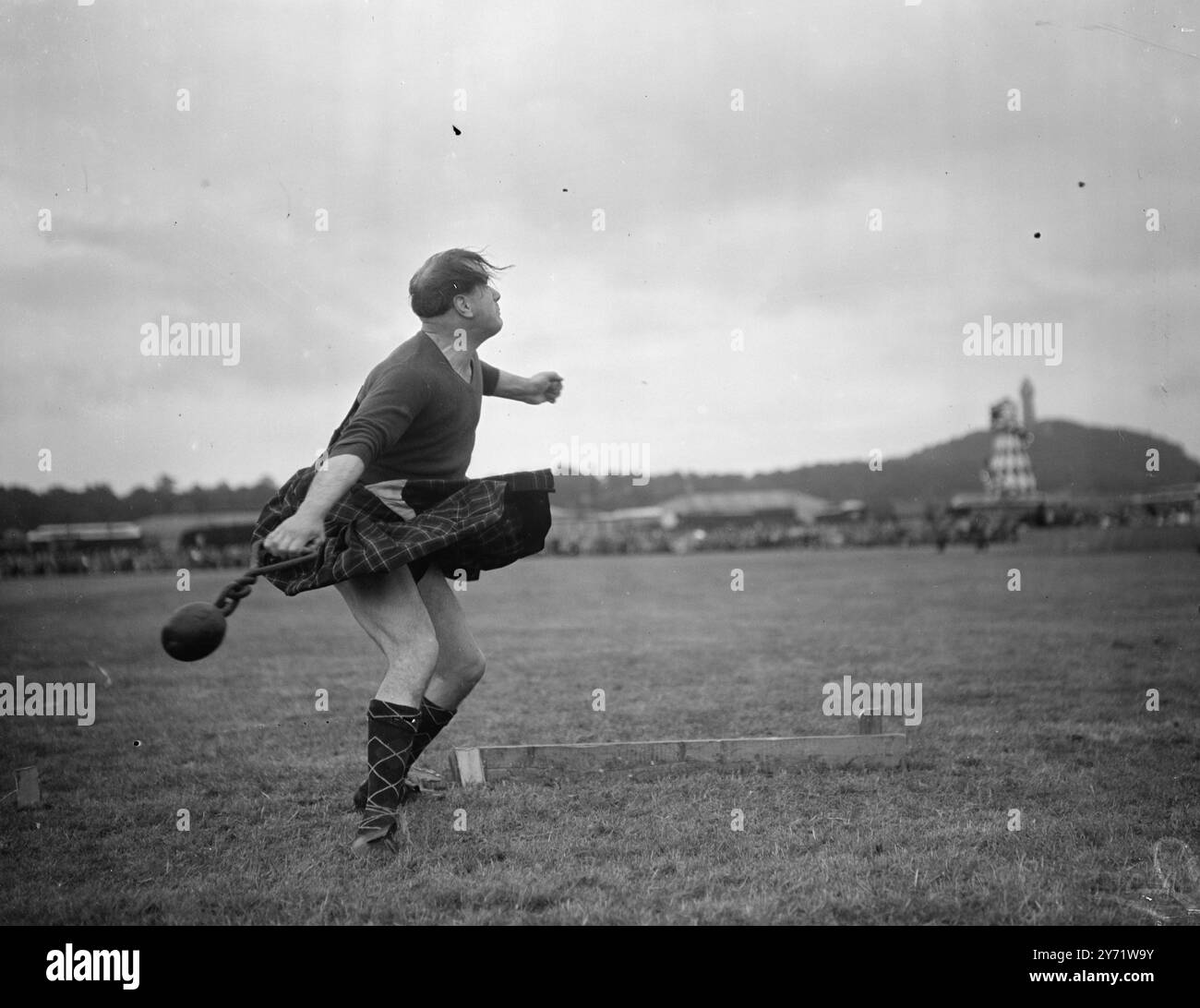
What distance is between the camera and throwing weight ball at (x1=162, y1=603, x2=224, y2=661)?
10.0ft

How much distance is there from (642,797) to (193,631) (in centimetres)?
211

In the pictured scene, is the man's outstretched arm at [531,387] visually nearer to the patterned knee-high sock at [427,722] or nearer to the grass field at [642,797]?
the patterned knee-high sock at [427,722]

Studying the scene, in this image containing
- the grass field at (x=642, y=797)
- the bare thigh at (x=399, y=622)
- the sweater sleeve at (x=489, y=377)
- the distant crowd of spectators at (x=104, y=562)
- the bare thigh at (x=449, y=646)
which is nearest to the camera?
the grass field at (x=642, y=797)

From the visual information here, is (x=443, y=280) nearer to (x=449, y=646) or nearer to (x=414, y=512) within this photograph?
(x=414, y=512)

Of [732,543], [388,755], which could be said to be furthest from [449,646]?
[732,543]

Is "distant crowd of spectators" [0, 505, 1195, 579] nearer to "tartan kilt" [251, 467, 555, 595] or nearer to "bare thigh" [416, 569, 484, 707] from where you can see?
"bare thigh" [416, 569, 484, 707]

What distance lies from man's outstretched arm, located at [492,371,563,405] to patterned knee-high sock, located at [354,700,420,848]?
160cm

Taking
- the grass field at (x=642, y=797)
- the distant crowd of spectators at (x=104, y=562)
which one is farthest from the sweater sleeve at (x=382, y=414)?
the distant crowd of spectators at (x=104, y=562)

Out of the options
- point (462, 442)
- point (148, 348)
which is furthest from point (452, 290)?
point (148, 348)

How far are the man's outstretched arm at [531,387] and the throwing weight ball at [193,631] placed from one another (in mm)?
1819

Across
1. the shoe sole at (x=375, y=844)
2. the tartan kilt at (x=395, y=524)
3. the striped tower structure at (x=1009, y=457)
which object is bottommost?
the shoe sole at (x=375, y=844)

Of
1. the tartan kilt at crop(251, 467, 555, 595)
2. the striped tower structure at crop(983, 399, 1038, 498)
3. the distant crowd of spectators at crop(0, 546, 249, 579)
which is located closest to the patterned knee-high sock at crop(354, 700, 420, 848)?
the tartan kilt at crop(251, 467, 555, 595)

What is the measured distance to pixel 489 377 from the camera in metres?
4.43

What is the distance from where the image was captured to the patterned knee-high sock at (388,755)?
3603 mm
